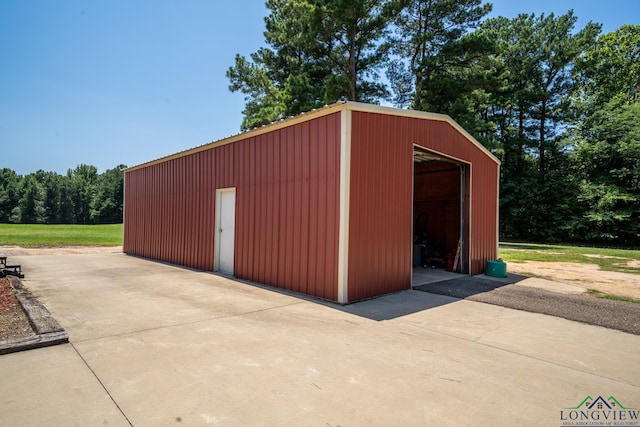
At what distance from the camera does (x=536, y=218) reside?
22.6 meters

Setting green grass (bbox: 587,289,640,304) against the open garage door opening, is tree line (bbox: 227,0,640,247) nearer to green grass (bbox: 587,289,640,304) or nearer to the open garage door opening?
the open garage door opening

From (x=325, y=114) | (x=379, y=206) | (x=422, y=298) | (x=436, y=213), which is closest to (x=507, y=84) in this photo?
(x=436, y=213)

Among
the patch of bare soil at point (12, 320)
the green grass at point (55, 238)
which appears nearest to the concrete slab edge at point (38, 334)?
the patch of bare soil at point (12, 320)

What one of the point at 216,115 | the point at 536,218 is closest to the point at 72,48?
the point at 216,115

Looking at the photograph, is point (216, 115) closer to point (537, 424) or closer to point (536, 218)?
point (537, 424)

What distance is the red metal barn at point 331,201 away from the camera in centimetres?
527

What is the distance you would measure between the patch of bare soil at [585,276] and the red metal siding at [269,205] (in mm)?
5830

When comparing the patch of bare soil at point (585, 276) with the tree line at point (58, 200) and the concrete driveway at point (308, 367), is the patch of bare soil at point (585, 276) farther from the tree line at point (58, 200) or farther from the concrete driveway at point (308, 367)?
the tree line at point (58, 200)

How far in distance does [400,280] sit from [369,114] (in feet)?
9.67

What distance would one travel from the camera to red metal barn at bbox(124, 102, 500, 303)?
5.27m

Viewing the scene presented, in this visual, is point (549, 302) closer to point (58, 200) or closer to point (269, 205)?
point (269, 205)

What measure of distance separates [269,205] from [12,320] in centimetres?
395

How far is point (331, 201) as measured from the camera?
208 inches

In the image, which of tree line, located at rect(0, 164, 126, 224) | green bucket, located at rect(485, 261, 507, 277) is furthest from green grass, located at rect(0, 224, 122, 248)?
tree line, located at rect(0, 164, 126, 224)
